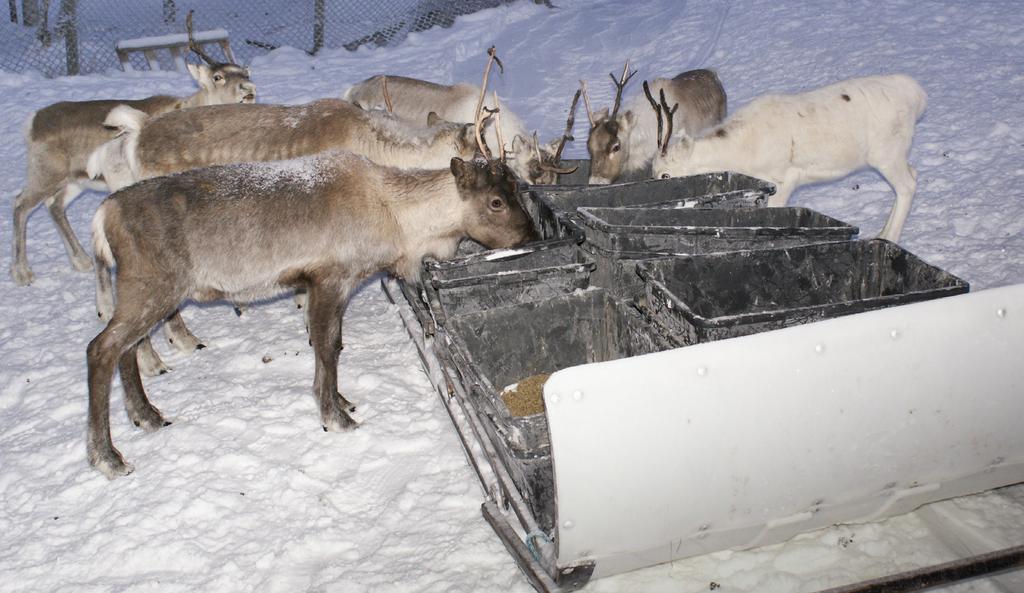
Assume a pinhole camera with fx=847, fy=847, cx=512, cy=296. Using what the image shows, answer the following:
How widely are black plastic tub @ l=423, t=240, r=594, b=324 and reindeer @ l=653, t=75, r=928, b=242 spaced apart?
2.36 metres

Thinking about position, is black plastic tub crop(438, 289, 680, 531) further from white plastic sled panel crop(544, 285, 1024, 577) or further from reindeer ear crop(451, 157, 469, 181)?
white plastic sled panel crop(544, 285, 1024, 577)

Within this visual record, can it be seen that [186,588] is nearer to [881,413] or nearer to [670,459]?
[670,459]

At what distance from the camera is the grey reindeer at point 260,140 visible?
6016 millimetres

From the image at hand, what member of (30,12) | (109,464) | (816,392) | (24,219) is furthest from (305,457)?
(30,12)

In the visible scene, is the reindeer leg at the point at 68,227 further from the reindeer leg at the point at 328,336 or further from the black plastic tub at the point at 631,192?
the black plastic tub at the point at 631,192

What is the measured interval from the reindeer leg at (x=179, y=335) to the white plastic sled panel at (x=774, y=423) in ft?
11.6

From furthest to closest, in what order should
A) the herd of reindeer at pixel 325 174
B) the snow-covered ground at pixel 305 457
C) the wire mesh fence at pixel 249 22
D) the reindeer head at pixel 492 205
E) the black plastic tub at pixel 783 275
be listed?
the wire mesh fence at pixel 249 22 → the reindeer head at pixel 492 205 → the herd of reindeer at pixel 325 174 → the black plastic tub at pixel 783 275 → the snow-covered ground at pixel 305 457

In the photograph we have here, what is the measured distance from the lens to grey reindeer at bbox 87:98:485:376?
602 centimetres

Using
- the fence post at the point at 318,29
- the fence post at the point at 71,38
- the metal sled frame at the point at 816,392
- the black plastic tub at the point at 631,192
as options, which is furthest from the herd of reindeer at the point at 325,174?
the fence post at the point at 71,38

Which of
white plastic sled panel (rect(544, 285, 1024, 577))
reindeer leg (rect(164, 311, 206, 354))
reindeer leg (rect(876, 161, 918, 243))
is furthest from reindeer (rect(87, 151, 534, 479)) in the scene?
reindeer leg (rect(876, 161, 918, 243))

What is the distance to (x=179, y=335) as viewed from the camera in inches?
225

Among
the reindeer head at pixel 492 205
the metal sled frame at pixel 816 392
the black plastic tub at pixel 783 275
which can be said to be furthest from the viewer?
the reindeer head at pixel 492 205

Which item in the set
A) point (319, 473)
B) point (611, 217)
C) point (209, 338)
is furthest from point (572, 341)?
point (209, 338)

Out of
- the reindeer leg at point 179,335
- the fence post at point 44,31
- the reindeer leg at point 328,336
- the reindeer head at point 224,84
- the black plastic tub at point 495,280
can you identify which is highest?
the reindeer head at point 224,84
